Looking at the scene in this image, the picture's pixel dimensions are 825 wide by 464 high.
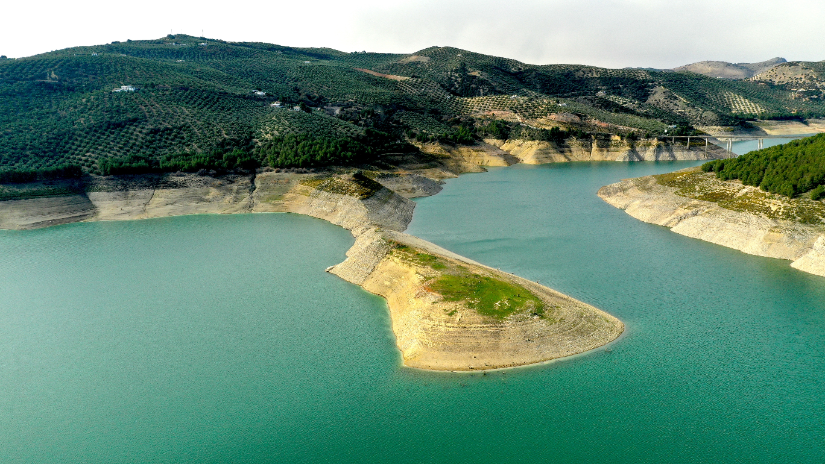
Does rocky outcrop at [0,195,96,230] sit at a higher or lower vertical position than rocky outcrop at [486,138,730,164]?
lower

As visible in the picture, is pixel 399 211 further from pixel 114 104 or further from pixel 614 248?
pixel 114 104

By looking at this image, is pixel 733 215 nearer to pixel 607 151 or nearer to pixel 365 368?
pixel 365 368

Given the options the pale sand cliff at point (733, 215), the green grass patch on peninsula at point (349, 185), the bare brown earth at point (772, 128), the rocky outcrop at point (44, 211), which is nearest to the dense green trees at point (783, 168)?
the pale sand cliff at point (733, 215)

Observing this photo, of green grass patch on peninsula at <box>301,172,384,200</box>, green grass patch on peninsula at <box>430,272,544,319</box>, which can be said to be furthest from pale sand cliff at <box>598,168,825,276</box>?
green grass patch on peninsula at <box>301,172,384,200</box>

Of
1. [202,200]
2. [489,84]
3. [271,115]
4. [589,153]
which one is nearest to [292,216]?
[202,200]

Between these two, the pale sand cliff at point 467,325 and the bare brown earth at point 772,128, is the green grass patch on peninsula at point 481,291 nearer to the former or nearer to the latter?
the pale sand cliff at point 467,325

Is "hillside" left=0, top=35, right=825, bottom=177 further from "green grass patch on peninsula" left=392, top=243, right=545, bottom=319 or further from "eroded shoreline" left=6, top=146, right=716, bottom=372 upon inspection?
"green grass patch on peninsula" left=392, top=243, right=545, bottom=319
